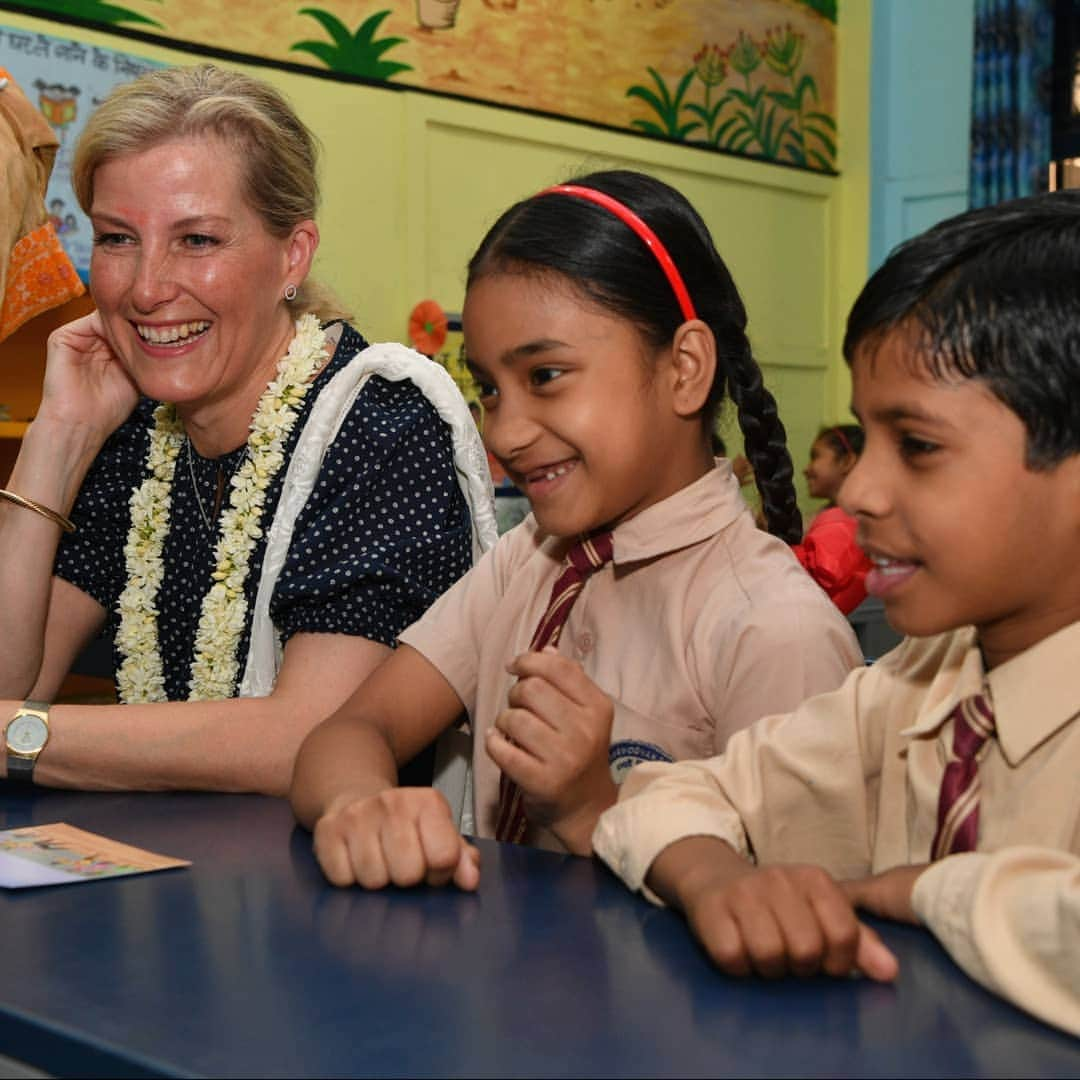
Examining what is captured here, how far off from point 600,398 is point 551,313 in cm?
10

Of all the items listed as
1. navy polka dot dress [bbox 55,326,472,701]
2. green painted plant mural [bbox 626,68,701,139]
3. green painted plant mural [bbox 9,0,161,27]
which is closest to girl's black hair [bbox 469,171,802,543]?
navy polka dot dress [bbox 55,326,472,701]

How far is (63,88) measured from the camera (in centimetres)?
472

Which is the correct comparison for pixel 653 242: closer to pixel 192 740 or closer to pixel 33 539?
pixel 192 740

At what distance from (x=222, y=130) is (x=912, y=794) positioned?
1.34 meters

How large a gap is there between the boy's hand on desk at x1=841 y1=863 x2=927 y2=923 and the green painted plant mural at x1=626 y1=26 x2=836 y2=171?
638 cm

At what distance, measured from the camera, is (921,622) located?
3.65 ft

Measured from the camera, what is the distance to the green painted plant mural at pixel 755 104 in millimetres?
7328

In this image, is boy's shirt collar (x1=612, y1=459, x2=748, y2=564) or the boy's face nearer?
the boy's face

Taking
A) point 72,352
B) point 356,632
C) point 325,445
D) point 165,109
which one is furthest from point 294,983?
point 72,352

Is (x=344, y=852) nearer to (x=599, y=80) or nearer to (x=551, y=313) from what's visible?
(x=551, y=313)

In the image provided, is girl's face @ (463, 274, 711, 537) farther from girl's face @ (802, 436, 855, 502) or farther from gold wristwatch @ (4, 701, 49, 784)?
girl's face @ (802, 436, 855, 502)

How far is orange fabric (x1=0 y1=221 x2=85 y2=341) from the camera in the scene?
293 centimetres

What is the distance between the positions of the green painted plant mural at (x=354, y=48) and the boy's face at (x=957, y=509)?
4845 mm

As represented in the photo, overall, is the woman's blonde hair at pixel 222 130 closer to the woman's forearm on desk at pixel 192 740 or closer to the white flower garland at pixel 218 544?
the white flower garland at pixel 218 544
